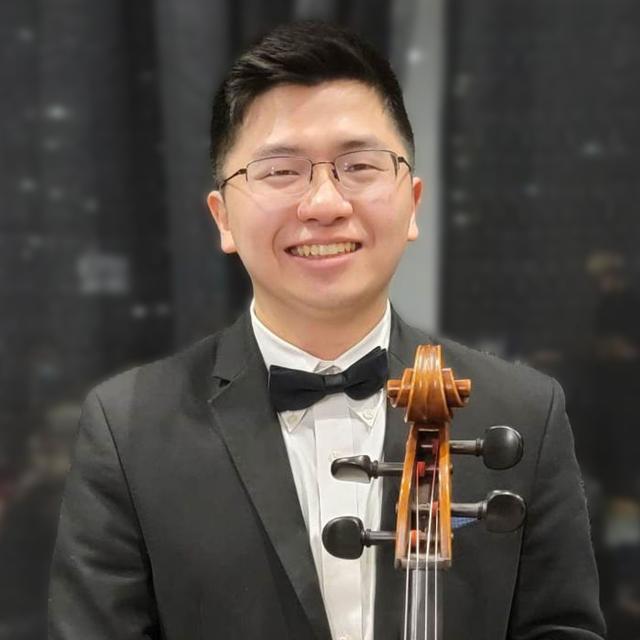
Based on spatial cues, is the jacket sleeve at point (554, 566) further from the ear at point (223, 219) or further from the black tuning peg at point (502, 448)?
the ear at point (223, 219)

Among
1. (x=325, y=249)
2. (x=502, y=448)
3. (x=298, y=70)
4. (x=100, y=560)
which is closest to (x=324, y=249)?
(x=325, y=249)

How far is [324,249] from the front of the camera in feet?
3.82

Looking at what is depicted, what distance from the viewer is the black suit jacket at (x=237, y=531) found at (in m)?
1.18

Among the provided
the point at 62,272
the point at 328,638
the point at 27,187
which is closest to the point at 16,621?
the point at 62,272

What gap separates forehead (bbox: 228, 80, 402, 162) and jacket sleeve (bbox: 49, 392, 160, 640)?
0.41m

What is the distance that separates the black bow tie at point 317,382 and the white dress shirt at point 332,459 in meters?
0.02

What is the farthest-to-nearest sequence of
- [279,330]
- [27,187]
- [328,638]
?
[27,187], [279,330], [328,638]

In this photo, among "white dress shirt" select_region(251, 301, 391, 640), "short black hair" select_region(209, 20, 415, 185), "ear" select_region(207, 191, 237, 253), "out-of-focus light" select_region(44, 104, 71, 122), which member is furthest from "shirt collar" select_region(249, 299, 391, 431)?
"out-of-focus light" select_region(44, 104, 71, 122)

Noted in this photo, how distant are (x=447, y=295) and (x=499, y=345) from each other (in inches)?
5.6

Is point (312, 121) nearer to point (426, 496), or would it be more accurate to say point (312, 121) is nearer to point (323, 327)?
point (323, 327)

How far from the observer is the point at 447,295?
6.32 ft

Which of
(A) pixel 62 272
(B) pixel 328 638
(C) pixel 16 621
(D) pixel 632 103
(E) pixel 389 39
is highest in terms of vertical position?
(E) pixel 389 39

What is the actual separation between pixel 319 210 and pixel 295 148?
81 mm

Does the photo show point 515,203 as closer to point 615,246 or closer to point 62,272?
point 615,246
